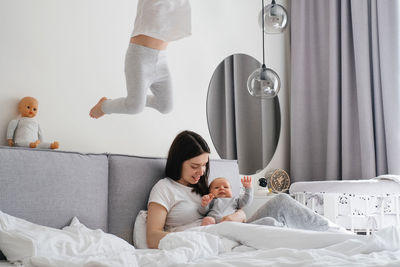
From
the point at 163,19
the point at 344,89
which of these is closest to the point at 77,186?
the point at 163,19

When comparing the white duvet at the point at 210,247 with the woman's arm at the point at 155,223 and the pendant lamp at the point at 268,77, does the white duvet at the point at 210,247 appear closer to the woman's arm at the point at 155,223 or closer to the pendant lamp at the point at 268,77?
the woman's arm at the point at 155,223

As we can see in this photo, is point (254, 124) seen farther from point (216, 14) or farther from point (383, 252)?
point (383, 252)

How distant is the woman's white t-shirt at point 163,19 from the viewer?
58.0 inches

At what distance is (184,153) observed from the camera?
2.19m

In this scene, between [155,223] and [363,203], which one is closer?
[155,223]

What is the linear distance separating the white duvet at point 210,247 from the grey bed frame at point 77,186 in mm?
106

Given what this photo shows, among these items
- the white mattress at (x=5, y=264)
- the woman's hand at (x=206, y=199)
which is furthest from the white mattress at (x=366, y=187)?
the white mattress at (x=5, y=264)

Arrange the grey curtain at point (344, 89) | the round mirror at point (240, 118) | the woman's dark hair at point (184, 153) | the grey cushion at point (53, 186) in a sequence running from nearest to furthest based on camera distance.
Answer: the grey cushion at point (53, 186) < the woman's dark hair at point (184, 153) < the round mirror at point (240, 118) < the grey curtain at point (344, 89)

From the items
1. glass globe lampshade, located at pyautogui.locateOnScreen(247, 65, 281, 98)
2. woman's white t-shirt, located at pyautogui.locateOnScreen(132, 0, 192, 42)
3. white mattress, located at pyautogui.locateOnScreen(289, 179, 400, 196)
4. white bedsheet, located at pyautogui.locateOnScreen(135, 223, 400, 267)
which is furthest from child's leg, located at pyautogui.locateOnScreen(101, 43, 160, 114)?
white mattress, located at pyautogui.locateOnScreen(289, 179, 400, 196)

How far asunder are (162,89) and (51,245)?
80cm

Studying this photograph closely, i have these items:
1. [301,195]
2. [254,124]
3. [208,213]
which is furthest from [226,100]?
[208,213]

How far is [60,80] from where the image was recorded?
88.0 inches

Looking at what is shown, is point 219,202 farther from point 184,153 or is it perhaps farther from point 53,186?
point 53,186

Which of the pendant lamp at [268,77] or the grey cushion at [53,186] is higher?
the pendant lamp at [268,77]
